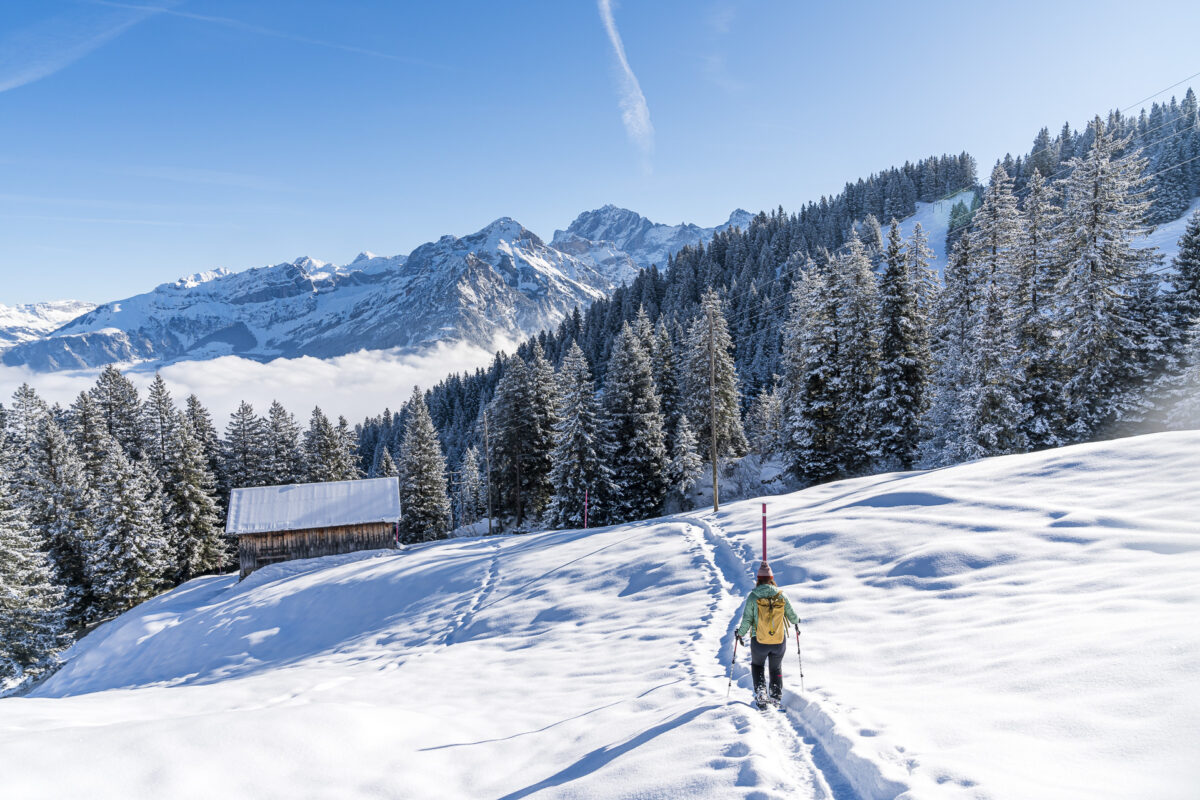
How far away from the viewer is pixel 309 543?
3709cm

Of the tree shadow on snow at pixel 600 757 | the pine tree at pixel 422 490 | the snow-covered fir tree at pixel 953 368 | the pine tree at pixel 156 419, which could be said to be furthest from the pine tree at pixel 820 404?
the pine tree at pixel 156 419

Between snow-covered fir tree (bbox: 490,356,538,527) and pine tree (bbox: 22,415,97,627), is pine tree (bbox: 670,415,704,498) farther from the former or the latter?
pine tree (bbox: 22,415,97,627)

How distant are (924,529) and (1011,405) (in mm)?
16757

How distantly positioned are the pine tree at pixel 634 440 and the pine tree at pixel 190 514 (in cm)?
3144

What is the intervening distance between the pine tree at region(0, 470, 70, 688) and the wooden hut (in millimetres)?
8874

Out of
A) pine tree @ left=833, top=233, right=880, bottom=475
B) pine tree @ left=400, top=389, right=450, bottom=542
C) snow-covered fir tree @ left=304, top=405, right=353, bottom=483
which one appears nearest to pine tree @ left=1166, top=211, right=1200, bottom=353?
pine tree @ left=833, top=233, right=880, bottom=475

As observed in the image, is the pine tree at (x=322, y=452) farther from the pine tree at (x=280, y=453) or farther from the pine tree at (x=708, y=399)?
the pine tree at (x=708, y=399)

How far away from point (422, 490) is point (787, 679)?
4691 centimetres

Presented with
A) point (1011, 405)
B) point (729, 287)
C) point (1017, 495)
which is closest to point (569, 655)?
point (1017, 495)

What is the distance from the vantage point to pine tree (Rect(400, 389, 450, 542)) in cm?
5062

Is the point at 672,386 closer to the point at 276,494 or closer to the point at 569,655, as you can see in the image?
the point at 276,494

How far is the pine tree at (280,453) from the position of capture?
172ft

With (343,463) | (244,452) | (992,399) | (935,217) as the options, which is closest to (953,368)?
(992,399)

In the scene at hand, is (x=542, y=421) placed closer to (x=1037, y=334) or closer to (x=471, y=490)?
(x=471, y=490)
